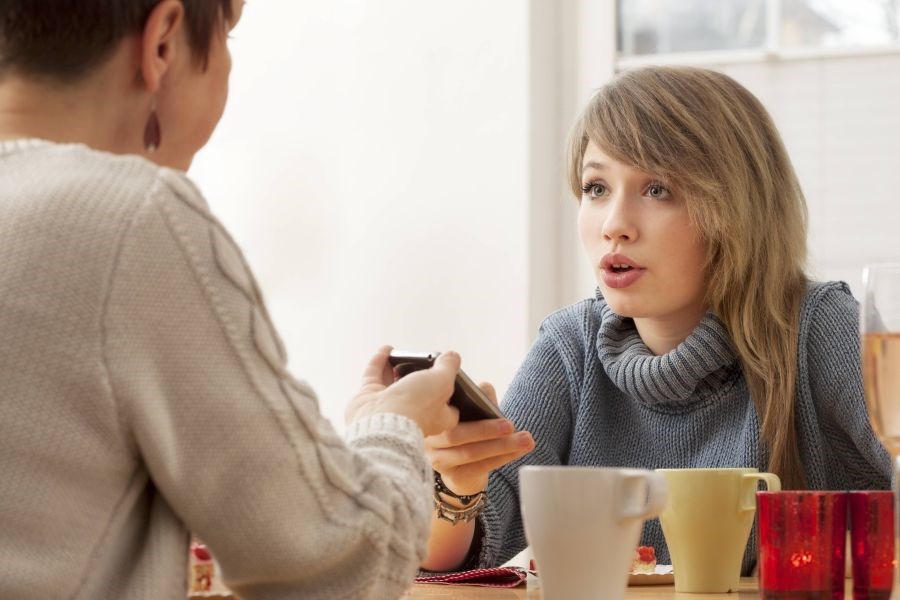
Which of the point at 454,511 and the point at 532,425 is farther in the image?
the point at 532,425

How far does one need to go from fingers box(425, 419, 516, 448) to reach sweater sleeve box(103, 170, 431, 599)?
414 millimetres

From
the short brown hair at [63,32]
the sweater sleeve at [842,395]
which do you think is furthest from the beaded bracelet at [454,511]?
the short brown hair at [63,32]

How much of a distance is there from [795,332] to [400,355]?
0.76 meters

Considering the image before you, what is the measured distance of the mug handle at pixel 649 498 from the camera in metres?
0.84

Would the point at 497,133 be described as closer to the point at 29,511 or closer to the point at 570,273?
the point at 570,273

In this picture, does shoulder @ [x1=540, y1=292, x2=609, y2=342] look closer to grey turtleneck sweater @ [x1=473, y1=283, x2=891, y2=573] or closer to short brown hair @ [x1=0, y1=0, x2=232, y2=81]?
grey turtleneck sweater @ [x1=473, y1=283, x2=891, y2=573]

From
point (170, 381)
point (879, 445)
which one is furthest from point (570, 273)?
point (170, 381)

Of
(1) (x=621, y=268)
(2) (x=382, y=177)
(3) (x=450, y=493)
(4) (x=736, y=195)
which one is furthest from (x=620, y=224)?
(2) (x=382, y=177)

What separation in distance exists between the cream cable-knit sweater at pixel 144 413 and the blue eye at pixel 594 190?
3.23 ft

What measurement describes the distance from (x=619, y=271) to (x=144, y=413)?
40.7 inches

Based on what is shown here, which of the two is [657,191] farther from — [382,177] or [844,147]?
[382,177]

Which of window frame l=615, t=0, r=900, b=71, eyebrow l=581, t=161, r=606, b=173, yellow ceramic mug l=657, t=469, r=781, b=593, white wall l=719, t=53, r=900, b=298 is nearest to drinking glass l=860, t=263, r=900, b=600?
yellow ceramic mug l=657, t=469, r=781, b=593

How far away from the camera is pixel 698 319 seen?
5.65 ft

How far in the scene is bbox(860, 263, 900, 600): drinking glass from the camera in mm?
799
